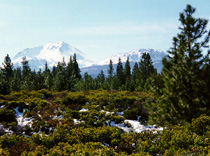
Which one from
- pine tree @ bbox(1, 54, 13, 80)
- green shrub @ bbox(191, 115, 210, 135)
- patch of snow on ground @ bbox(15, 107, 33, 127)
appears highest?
pine tree @ bbox(1, 54, 13, 80)

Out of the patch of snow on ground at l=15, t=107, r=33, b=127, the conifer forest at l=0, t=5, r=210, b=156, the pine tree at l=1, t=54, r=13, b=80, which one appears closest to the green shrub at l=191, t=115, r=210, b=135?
the conifer forest at l=0, t=5, r=210, b=156

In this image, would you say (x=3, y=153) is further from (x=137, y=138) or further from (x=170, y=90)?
(x=170, y=90)

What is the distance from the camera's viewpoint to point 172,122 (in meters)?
11.1

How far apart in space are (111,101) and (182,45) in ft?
28.7

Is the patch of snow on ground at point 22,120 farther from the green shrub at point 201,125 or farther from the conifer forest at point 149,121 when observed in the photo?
the green shrub at point 201,125

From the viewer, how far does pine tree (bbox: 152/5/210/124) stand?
34.0 ft

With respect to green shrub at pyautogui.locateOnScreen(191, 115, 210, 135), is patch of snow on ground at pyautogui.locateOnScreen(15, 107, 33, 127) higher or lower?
lower

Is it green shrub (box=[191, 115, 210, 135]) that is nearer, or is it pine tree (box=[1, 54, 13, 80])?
green shrub (box=[191, 115, 210, 135])

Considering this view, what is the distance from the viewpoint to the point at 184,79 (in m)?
10.7

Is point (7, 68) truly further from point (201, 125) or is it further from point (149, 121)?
point (201, 125)

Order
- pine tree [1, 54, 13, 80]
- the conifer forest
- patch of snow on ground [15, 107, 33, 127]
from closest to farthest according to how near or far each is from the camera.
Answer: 1. the conifer forest
2. patch of snow on ground [15, 107, 33, 127]
3. pine tree [1, 54, 13, 80]

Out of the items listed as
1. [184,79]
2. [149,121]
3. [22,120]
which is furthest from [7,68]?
[184,79]

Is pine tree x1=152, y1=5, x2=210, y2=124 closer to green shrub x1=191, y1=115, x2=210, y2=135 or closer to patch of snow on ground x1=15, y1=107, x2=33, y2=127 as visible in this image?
green shrub x1=191, y1=115, x2=210, y2=135

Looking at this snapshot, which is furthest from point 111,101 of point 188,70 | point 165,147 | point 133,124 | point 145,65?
point 145,65
